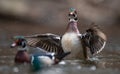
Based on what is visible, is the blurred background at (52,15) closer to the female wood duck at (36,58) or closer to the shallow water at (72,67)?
the shallow water at (72,67)

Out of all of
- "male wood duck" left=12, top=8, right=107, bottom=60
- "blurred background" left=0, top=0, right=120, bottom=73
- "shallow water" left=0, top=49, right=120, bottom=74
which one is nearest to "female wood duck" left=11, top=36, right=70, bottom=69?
"shallow water" left=0, top=49, right=120, bottom=74

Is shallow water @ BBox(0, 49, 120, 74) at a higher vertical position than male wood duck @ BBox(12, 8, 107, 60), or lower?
lower

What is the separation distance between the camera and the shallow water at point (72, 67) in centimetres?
1095

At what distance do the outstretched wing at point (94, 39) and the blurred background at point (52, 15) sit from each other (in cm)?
538

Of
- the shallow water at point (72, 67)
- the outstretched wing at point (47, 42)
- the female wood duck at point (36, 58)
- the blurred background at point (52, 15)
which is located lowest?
the shallow water at point (72, 67)

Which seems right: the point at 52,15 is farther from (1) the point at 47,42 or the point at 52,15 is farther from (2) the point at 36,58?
(2) the point at 36,58

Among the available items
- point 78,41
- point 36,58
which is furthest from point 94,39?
point 36,58

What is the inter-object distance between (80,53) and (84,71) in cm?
203

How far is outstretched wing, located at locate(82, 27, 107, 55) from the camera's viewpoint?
41.9 feet

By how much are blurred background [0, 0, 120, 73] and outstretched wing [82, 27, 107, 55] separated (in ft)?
17.7

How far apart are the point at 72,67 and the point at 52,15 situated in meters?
8.12

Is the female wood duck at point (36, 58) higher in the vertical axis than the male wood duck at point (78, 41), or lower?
lower

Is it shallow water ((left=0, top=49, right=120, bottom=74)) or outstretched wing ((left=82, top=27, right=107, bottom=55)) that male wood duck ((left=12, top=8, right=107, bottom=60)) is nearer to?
outstretched wing ((left=82, top=27, right=107, bottom=55))

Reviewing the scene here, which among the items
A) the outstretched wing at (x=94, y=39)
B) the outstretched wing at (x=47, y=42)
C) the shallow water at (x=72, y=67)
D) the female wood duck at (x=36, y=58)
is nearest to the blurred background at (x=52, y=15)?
the outstretched wing at (x=47, y=42)
